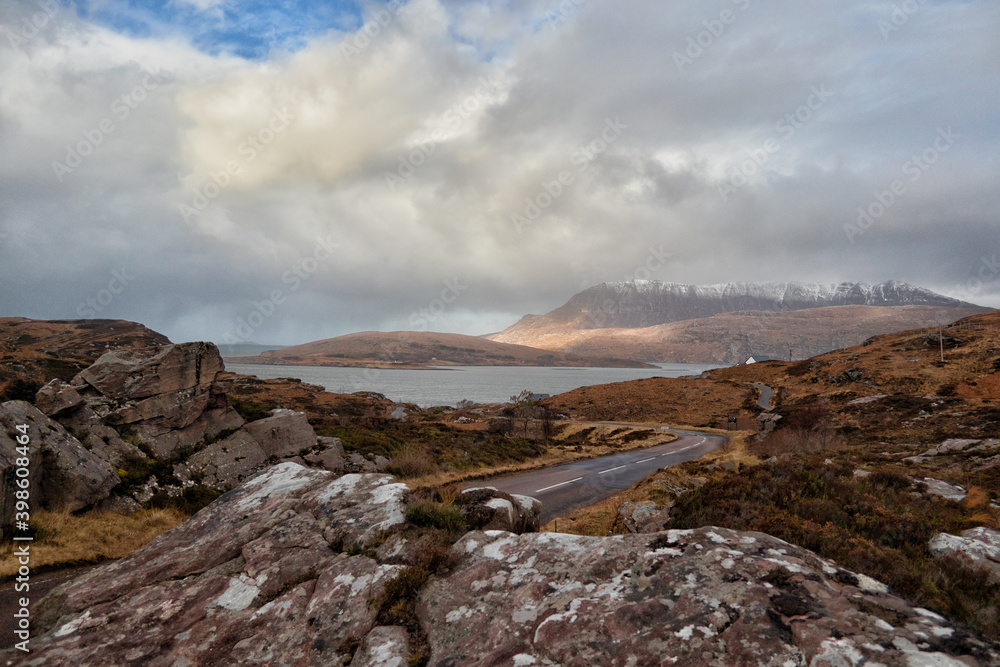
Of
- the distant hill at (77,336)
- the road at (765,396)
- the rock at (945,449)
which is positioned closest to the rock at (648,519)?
the rock at (945,449)

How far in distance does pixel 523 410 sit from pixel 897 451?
46.8 m

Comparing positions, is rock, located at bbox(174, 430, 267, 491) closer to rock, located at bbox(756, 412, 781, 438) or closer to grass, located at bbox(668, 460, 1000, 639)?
grass, located at bbox(668, 460, 1000, 639)

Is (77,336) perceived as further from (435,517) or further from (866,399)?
(866,399)

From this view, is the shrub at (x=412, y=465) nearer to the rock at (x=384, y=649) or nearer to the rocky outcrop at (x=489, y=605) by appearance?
the rocky outcrop at (x=489, y=605)

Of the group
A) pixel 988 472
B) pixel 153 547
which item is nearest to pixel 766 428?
pixel 988 472

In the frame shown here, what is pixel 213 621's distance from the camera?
4738 mm

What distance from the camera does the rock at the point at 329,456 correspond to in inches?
769

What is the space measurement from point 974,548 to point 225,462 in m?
→ 20.2

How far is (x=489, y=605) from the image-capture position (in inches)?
167

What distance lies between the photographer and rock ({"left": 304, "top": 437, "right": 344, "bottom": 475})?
1953 centimetres

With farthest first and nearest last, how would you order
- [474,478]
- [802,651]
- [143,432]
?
[474,478], [143,432], [802,651]

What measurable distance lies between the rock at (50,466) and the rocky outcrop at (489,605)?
25.8 feet

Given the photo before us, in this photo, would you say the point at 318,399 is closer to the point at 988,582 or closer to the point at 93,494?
the point at 93,494

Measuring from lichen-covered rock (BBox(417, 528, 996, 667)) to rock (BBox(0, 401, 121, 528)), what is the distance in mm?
12896
